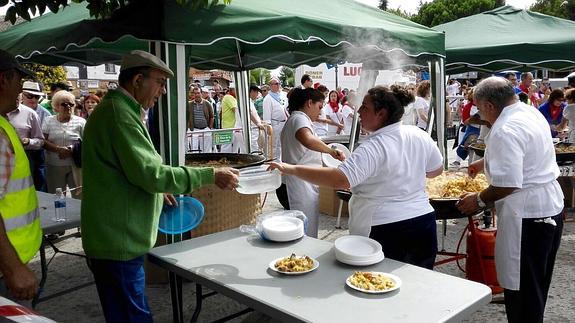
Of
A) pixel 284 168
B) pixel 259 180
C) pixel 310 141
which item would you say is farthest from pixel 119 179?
pixel 310 141

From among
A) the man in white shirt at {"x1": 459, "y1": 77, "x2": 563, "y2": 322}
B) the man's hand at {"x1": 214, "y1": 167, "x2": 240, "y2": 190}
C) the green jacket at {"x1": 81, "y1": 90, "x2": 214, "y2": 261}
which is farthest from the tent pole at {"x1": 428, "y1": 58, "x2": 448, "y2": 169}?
the green jacket at {"x1": 81, "y1": 90, "x2": 214, "y2": 261}

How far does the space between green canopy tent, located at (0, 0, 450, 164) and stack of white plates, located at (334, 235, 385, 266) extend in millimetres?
1868

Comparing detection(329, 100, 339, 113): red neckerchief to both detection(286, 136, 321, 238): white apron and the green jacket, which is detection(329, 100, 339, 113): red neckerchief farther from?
the green jacket

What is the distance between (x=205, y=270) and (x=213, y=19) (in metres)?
2.03

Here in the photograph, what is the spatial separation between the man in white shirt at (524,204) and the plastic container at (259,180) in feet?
4.40

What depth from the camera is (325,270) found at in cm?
234

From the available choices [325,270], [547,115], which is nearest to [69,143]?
[325,270]

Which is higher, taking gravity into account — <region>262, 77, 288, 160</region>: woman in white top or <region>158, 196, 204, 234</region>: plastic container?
<region>262, 77, 288, 160</region>: woman in white top

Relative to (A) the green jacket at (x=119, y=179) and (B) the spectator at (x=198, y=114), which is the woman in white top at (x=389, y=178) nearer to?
(A) the green jacket at (x=119, y=179)

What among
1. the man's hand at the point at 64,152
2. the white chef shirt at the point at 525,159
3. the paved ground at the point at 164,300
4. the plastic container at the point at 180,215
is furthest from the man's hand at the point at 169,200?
the man's hand at the point at 64,152

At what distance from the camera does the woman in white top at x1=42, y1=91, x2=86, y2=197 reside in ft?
18.9

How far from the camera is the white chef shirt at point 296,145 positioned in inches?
168

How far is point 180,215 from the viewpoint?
289cm

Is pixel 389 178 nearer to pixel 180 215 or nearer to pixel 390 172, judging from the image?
pixel 390 172
